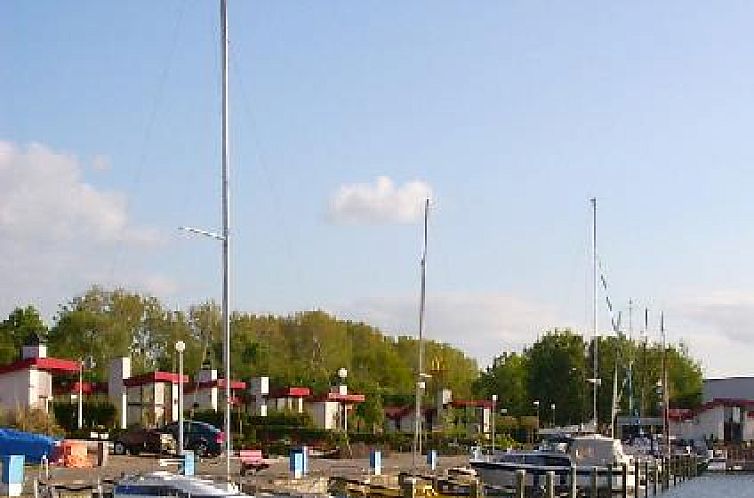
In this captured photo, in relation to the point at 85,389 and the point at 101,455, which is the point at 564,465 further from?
the point at 85,389

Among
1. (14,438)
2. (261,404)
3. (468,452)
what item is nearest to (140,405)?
→ (261,404)

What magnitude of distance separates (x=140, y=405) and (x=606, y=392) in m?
59.6

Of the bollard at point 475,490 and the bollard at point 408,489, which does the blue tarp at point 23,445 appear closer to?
the bollard at point 408,489

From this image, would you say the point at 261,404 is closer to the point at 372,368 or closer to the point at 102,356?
the point at 102,356

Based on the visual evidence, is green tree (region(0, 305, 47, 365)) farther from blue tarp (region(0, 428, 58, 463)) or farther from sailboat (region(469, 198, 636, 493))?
blue tarp (region(0, 428, 58, 463))

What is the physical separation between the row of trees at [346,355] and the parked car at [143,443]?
36378 mm

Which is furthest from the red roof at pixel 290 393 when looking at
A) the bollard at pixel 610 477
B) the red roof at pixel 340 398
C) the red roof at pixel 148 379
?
the bollard at pixel 610 477

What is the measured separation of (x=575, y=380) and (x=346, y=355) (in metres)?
23.5

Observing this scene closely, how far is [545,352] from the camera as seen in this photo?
137 meters

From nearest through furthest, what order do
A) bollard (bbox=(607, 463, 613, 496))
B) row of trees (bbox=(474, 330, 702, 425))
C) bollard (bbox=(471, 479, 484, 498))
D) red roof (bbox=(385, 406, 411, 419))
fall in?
bollard (bbox=(471, 479, 484, 498)), bollard (bbox=(607, 463, 613, 496)), red roof (bbox=(385, 406, 411, 419)), row of trees (bbox=(474, 330, 702, 425))

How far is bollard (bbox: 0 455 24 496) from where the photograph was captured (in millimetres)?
37562

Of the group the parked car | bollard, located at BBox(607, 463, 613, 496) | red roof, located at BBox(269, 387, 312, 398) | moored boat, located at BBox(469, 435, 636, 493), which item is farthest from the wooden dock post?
the parked car

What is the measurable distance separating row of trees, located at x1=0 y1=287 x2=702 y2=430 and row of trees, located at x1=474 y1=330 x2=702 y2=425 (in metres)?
0.13

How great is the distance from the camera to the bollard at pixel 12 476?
37562mm
